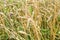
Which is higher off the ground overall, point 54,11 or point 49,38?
point 54,11

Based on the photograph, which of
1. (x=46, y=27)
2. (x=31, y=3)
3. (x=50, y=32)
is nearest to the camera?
(x=31, y=3)

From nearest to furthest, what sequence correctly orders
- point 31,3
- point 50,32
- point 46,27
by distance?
point 31,3
point 50,32
point 46,27

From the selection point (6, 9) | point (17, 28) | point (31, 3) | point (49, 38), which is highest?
point (31, 3)

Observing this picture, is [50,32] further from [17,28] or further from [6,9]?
[6,9]

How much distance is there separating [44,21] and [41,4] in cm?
19

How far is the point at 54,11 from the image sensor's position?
1.59 meters

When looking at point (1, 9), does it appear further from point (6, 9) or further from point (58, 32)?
point (58, 32)

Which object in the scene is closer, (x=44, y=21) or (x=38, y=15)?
(x=38, y=15)

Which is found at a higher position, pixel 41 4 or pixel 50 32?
pixel 41 4

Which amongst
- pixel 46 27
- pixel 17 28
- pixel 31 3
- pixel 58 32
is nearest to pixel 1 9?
pixel 17 28

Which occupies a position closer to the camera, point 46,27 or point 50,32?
point 50,32

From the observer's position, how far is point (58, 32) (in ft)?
5.61

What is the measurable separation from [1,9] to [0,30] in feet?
0.77

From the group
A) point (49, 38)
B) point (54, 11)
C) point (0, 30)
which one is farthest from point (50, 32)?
point (0, 30)
